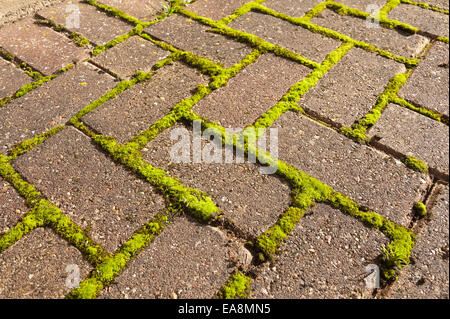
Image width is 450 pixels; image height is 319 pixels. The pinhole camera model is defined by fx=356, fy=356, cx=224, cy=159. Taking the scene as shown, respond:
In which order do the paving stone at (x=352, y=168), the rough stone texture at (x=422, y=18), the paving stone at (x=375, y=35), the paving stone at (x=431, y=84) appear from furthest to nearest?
the rough stone texture at (x=422, y=18) → the paving stone at (x=375, y=35) → the paving stone at (x=431, y=84) → the paving stone at (x=352, y=168)

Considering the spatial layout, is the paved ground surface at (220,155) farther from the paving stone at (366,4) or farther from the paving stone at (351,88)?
the paving stone at (366,4)

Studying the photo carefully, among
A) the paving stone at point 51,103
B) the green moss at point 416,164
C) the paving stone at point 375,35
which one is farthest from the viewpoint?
the paving stone at point 375,35

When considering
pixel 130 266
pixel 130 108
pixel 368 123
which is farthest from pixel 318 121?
pixel 130 266

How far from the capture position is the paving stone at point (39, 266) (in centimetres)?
204

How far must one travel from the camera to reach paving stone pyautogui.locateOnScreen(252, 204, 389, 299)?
2072mm

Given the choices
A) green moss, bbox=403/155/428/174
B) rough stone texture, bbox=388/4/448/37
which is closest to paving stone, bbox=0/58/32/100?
green moss, bbox=403/155/428/174

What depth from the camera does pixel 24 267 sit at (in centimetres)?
212

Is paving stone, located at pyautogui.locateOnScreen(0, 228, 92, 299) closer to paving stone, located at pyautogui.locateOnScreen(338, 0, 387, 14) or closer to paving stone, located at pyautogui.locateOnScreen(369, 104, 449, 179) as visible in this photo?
paving stone, located at pyautogui.locateOnScreen(369, 104, 449, 179)

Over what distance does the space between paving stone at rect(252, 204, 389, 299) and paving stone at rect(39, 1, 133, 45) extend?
2937 mm

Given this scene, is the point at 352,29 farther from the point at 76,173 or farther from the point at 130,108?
the point at 76,173

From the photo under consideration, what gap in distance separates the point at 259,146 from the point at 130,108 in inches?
46.5

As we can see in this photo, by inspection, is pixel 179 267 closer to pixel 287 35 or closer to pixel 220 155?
pixel 220 155

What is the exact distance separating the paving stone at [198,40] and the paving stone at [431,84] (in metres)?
1.62

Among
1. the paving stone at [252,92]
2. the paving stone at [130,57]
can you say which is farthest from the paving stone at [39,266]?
the paving stone at [130,57]
